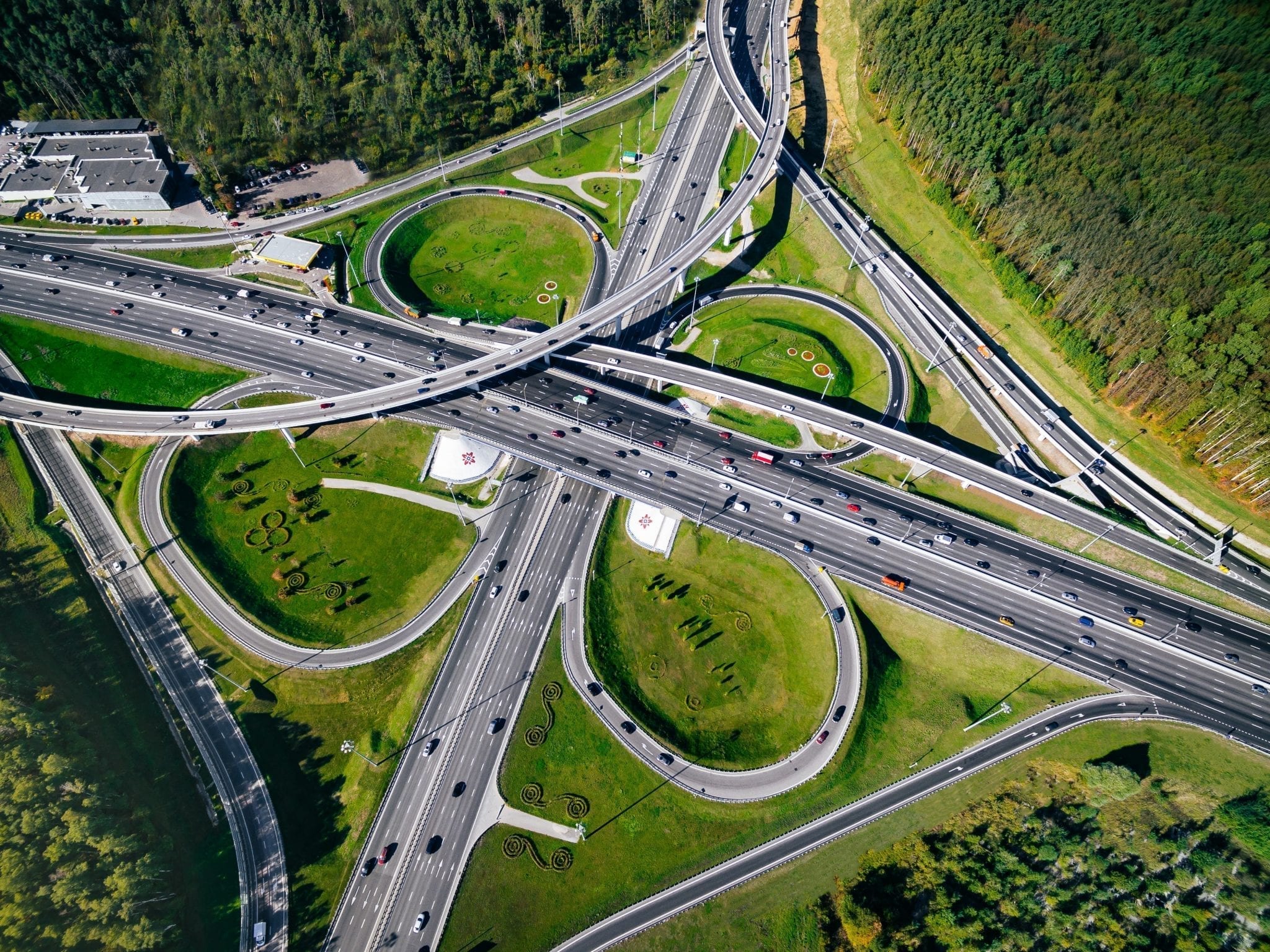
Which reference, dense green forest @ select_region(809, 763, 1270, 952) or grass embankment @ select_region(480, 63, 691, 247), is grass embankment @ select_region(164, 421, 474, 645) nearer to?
grass embankment @ select_region(480, 63, 691, 247)

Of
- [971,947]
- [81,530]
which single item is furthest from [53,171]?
[971,947]

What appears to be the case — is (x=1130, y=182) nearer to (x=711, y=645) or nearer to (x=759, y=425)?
(x=759, y=425)

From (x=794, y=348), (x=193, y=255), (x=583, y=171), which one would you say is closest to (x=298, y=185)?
(x=193, y=255)

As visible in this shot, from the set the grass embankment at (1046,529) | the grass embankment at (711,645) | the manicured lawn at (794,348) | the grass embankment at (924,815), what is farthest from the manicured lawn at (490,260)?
the grass embankment at (924,815)

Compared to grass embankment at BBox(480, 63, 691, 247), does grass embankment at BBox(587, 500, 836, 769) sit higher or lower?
lower

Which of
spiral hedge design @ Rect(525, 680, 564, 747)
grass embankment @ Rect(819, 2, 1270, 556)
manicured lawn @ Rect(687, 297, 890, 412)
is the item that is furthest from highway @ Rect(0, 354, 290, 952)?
grass embankment @ Rect(819, 2, 1270, 556)

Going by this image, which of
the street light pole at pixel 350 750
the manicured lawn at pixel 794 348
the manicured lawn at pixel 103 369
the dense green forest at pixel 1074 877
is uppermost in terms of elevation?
the manicured lawn at pixel 794 348

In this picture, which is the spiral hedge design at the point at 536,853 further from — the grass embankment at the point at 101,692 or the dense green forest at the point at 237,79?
the dense green forest at the point at 237,79
